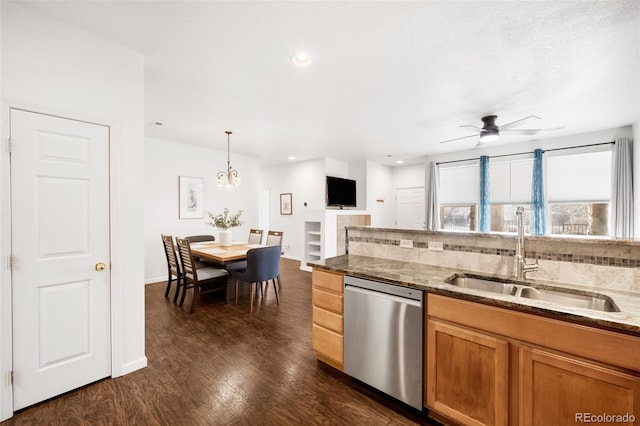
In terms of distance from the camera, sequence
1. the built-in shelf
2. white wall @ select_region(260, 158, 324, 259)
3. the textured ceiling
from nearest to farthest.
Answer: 1. the textured ceiling
2. the built-in shelf
3. white wall @ select_region(260, 158, 324, 259)

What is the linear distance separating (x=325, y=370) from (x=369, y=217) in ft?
16.4

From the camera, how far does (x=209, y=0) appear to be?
1723 millimetres

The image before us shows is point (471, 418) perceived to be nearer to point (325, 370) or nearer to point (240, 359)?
point (325, 370)

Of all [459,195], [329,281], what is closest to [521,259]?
[329,281]

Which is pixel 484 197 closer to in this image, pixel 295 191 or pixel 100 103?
pixel 295 191

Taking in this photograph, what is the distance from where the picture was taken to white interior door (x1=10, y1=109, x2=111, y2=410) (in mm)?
1769

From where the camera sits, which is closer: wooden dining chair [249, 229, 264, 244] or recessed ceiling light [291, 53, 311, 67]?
recessed ceiling light [291, 53, 311, 67]

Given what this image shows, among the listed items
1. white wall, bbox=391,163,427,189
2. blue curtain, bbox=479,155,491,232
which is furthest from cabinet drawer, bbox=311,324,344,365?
white wall, bbox=391,163,427,189

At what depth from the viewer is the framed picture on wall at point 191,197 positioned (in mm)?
5324

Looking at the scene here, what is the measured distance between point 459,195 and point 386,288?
5.57 metres

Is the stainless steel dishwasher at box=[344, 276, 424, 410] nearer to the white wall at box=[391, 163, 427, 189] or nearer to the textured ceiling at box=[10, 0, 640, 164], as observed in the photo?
the textured ceiling at box=[10, 0, 640, 164]

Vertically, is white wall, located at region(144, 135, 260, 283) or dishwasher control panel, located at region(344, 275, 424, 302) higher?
A: white wall, located at region(144, 135, 260, 283)

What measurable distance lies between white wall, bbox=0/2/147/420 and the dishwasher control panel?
185cm

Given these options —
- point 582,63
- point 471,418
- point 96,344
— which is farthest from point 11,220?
point 582,63
